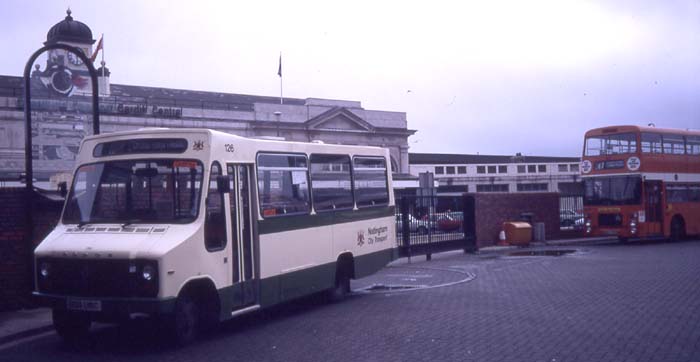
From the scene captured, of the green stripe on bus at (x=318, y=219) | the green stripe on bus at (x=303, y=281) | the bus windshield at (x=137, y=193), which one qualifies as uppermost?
the bus windshield at (x=137, y=193)

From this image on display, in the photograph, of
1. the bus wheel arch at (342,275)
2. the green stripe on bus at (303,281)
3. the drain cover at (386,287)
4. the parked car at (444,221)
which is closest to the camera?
the green stripe on bus at (303,281)

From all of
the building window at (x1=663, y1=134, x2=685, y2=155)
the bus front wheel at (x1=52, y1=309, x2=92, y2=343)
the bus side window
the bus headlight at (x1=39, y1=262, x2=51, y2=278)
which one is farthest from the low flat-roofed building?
the bus headlight at (x1=39, y1=262, x2=51, y2=278)

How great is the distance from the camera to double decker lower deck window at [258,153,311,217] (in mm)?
11625

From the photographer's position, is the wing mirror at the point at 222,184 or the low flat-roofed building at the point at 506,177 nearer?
the wing mirror at the point at 222,184

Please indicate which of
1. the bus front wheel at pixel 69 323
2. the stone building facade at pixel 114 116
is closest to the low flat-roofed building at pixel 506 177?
the stone building facade at pixel 114 116

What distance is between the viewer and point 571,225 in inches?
1302

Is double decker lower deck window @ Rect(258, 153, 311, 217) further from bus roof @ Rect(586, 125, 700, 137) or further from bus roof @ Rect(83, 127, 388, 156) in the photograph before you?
bus roof @ Rect(586, 125, 700, 137)

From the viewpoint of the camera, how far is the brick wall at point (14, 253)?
12.3m

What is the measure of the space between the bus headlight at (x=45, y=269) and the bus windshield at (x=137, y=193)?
2.48ft

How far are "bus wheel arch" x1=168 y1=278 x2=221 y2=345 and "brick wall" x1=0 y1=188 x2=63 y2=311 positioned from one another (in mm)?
3864

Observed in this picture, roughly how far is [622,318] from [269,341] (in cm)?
535

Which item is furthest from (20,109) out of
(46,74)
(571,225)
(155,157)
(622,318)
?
(622,318)

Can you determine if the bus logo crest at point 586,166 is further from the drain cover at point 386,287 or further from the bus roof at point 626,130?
the drain cover at point 386,287

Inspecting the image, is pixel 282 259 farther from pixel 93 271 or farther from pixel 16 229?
pixel 16 229
